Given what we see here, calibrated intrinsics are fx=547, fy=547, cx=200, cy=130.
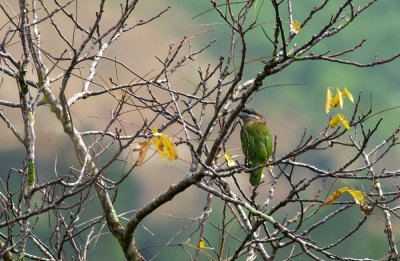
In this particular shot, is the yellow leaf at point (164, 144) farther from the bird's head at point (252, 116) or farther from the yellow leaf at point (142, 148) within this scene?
the bird's head at point (252, 116)

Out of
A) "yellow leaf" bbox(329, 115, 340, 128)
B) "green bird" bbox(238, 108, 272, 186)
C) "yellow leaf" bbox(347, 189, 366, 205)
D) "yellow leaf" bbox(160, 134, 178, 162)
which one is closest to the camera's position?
"yellow leaf" bbox(160, 134, 178, 162)

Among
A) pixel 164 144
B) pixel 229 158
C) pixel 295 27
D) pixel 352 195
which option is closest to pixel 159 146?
pixel 164 144

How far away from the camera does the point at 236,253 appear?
13.4 feet

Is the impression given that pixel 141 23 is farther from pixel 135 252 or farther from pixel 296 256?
pixel 296 256

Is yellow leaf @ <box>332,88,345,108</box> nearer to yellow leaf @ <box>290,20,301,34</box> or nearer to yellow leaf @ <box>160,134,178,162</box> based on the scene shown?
yellow leaf @ <box>290,20,301,34</box>

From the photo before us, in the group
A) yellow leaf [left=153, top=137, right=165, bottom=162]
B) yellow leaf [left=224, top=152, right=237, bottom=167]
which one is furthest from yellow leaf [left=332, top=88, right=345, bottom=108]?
yellow leaf [left=153, top=137, right=165, bottom=162]

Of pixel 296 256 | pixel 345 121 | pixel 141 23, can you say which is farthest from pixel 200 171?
pixel 141 23

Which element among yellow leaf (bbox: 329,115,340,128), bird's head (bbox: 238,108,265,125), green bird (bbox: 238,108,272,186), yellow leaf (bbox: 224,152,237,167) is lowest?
yellow leaf (bbox: 329,115,340,128)

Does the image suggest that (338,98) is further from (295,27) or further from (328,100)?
(295,27)

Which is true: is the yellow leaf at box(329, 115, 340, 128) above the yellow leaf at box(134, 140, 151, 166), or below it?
above

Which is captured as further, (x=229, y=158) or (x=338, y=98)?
(x=229, y=158)

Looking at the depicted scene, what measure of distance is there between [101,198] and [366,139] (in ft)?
7.37

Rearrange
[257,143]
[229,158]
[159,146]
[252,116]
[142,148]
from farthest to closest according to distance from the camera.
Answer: [252,116]
[257,143]
[229,158]
[159,146]
[142,148]

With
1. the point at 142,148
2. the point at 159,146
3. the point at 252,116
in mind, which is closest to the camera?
the point at 142,148
